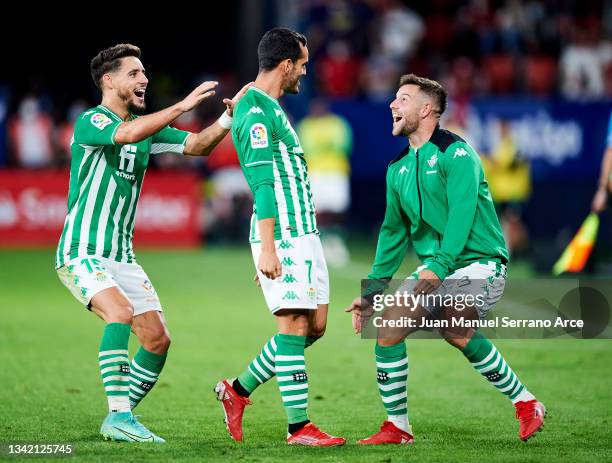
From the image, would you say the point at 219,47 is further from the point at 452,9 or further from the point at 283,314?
the point at 283,314

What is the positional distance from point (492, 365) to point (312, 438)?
3.50 ft

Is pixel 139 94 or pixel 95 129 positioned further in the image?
pixel 139 94

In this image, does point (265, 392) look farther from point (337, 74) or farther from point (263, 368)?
point (337, 74)

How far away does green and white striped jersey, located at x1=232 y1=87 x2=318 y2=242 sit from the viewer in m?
6.19

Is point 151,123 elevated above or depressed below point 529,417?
above

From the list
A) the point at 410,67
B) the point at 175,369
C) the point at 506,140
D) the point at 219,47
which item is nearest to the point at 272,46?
the point at 175,369

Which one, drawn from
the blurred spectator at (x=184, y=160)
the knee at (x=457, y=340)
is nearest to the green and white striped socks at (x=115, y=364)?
the knee at (x=457, y=340)

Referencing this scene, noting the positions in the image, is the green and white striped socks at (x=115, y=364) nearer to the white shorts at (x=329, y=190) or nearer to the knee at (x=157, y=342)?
the knee at (x=157, y=342)

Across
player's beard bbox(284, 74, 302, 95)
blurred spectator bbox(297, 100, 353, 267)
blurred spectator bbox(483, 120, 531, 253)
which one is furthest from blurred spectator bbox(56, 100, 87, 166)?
player's beard bbox(284, 74, 302, 95)

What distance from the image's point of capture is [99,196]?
263 inches

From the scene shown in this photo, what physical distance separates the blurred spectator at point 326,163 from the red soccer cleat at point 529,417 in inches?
476

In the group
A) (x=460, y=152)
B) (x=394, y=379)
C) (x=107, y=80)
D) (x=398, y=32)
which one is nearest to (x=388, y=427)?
(x=394, y=379)

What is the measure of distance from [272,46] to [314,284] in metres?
1.33

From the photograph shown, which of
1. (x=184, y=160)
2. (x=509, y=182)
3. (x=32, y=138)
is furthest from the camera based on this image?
(x=184, y=160)
